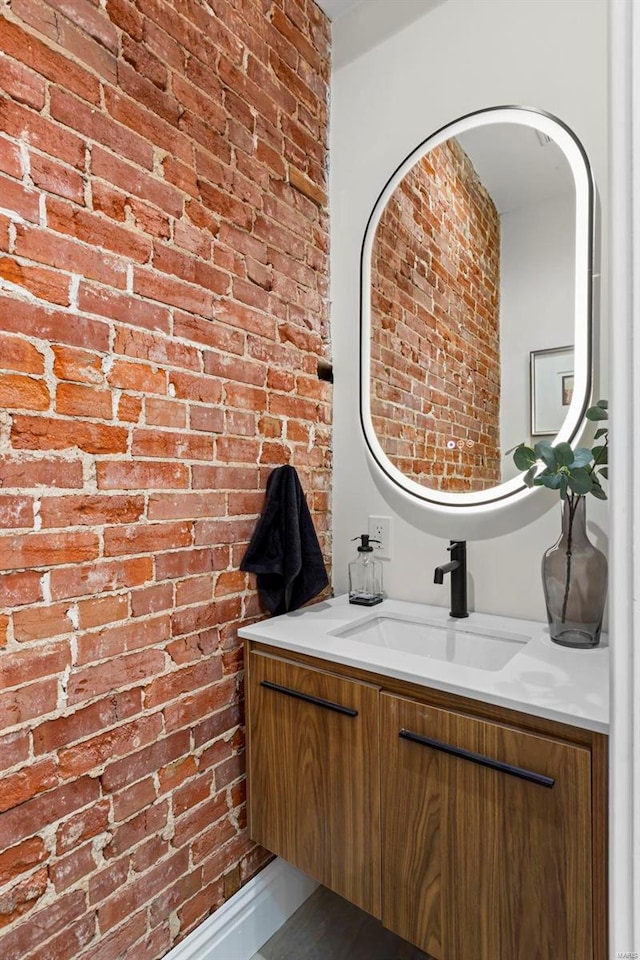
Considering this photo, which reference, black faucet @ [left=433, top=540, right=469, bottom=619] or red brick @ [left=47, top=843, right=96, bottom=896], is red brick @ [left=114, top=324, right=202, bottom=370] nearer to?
black faucet @ [left=433, top=540, right=469, bottom=619]

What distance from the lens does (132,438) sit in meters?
1.25

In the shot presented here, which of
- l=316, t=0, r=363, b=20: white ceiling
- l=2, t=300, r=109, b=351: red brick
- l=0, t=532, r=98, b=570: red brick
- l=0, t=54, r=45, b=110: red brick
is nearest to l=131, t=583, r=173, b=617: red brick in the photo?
l=0, t=532, r=98, b=570: red brick

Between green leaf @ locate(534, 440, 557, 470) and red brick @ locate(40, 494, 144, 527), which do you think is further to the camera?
green leaf @ locate(534, 440, 557, 470)

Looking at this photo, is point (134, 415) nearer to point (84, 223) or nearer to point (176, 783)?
point (84, 223)

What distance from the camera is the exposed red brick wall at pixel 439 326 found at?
63.6 inches

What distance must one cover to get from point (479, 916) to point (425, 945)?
176 mm

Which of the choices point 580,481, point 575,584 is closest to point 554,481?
point 580,481

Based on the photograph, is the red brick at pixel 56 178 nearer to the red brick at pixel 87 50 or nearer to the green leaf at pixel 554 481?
the red brick at pixel 87 50

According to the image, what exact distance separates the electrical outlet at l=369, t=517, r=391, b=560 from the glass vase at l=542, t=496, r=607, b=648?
1.83 feet

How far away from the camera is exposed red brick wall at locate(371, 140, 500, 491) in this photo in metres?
A: 1.61

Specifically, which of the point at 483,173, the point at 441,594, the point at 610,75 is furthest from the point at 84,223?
the point at 441,594

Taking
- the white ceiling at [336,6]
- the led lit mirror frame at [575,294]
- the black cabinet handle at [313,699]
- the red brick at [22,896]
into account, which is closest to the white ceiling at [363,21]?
the white ceiling at [336,6]

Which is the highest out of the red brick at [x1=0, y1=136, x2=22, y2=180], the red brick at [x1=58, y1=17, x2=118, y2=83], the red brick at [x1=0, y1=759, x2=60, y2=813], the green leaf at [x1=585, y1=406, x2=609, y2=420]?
the red brick at [x1=58, y1=17, x2=118, y2=83]

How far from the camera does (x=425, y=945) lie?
1.13m
